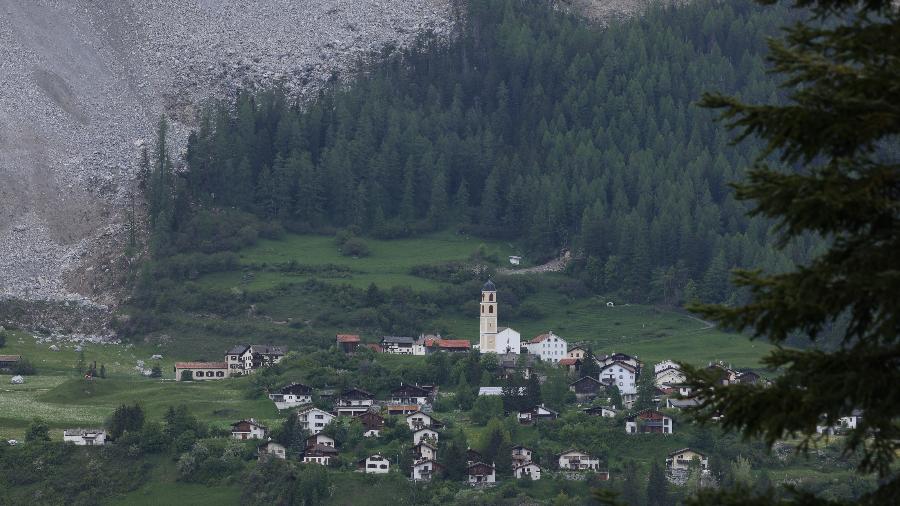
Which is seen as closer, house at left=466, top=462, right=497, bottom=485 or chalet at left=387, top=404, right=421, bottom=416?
house at left=466, top=462, right=497, bottom=485

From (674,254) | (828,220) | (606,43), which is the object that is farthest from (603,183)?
(828,220)

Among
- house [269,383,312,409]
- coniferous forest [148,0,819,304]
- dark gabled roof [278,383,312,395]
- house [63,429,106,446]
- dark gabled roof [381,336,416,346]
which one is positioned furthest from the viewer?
coniferous forest [148,0,819,304]

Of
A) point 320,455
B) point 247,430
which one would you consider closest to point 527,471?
point 320,455

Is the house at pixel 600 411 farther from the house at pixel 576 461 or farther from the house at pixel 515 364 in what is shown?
the house at pixel 576 461

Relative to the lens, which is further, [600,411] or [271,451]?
[600,411]

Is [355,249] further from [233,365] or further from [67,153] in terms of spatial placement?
[67,153]

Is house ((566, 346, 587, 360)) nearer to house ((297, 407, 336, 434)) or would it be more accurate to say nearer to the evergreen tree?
house ((297, 407, 336, 434))

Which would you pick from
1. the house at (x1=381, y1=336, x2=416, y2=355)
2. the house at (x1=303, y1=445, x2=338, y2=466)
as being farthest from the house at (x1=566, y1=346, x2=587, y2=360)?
the house at (x1=303, y1=445, x2=338, y2=466)

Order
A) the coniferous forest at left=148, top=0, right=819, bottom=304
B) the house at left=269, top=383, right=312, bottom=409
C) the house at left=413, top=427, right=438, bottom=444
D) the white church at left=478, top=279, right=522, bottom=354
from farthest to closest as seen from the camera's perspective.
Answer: the coniferous forest at left=148, top=0, right=819, bottom=304
the white church at left=478, top=279, right=522, bottom=354
the house at left=269, top=383, right=312, bottom=409
the house at left=413, top=427, right=438, bottom=444
